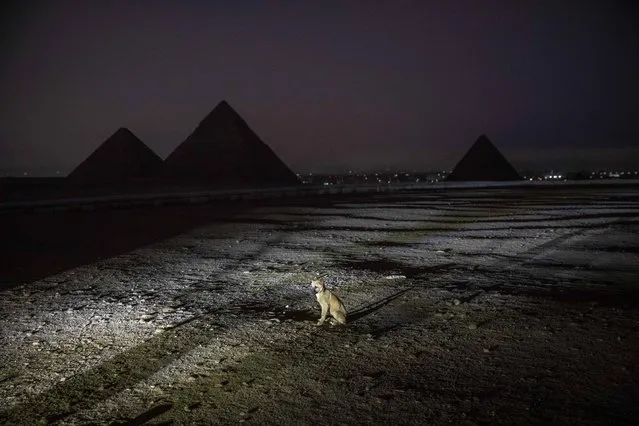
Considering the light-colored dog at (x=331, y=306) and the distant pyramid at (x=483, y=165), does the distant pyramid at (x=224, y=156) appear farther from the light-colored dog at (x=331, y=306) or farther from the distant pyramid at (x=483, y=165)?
the light-colored dog at (x=331, y=306)

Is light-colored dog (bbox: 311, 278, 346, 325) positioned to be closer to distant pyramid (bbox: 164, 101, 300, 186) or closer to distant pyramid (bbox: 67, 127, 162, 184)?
distant pyramid (bbox: 164, 101, 300, 186)

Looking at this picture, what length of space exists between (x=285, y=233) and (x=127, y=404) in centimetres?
1196

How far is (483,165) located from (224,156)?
58551 millimetres

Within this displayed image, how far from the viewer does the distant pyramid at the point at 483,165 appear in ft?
354

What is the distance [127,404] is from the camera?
396cm

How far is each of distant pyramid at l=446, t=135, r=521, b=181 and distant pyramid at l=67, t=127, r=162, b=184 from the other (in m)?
64.9

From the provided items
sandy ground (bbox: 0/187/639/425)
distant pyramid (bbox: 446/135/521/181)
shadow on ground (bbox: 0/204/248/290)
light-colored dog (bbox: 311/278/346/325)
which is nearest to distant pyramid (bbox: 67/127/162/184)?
shadow on ground (bbox: 0/204/248/290)

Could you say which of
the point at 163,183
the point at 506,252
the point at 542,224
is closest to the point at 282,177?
the point at 163,183

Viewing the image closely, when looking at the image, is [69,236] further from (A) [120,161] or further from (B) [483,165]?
(B) [483,165]

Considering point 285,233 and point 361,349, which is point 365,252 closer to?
point 285,233

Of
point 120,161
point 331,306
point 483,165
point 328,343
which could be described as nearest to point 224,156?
point 120,161

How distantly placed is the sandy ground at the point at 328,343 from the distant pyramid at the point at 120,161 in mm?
73883

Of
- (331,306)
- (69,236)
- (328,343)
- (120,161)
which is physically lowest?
(69,236)

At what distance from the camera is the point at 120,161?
263 feet
